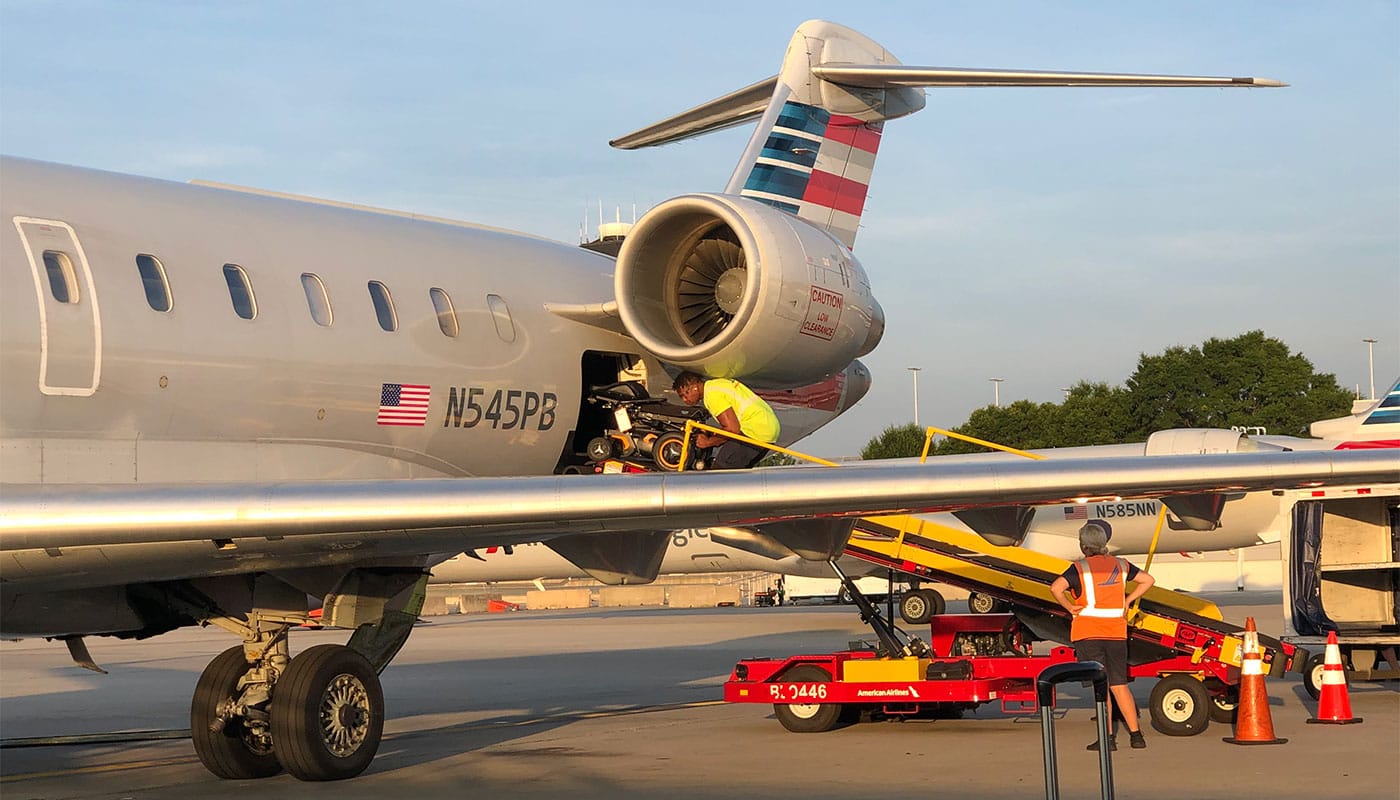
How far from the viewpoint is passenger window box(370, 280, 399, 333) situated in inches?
431

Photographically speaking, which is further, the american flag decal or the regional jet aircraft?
the american flag decal

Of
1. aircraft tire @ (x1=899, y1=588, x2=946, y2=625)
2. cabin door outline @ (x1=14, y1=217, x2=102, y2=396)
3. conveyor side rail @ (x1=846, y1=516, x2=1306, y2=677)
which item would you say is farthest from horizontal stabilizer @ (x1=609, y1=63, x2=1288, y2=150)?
aircraft tire @ (x1=899, y1=588, x2=946, y2=625)

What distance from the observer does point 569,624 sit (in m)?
40.8

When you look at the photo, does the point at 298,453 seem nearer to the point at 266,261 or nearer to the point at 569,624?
the point at 266,261

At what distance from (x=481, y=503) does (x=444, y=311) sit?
339cm

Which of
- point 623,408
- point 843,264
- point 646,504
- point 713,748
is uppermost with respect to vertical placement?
point 843,264

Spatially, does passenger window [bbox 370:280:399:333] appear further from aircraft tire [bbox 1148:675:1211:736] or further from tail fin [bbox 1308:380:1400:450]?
tail fin [bbox 1308:380:1400:450]

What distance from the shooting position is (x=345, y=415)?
411 inches

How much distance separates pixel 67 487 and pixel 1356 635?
13.4 metres

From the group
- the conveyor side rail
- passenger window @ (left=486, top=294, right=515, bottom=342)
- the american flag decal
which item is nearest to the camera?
the american flag decal

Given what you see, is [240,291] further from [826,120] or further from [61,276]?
[826,120]

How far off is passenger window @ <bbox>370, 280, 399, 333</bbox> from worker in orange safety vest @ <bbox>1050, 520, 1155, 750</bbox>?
5481 mm

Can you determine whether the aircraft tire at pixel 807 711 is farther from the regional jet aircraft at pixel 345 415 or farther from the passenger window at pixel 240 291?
the passenger window at pixel 240 291

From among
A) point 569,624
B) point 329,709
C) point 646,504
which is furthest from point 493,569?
point 646,504
